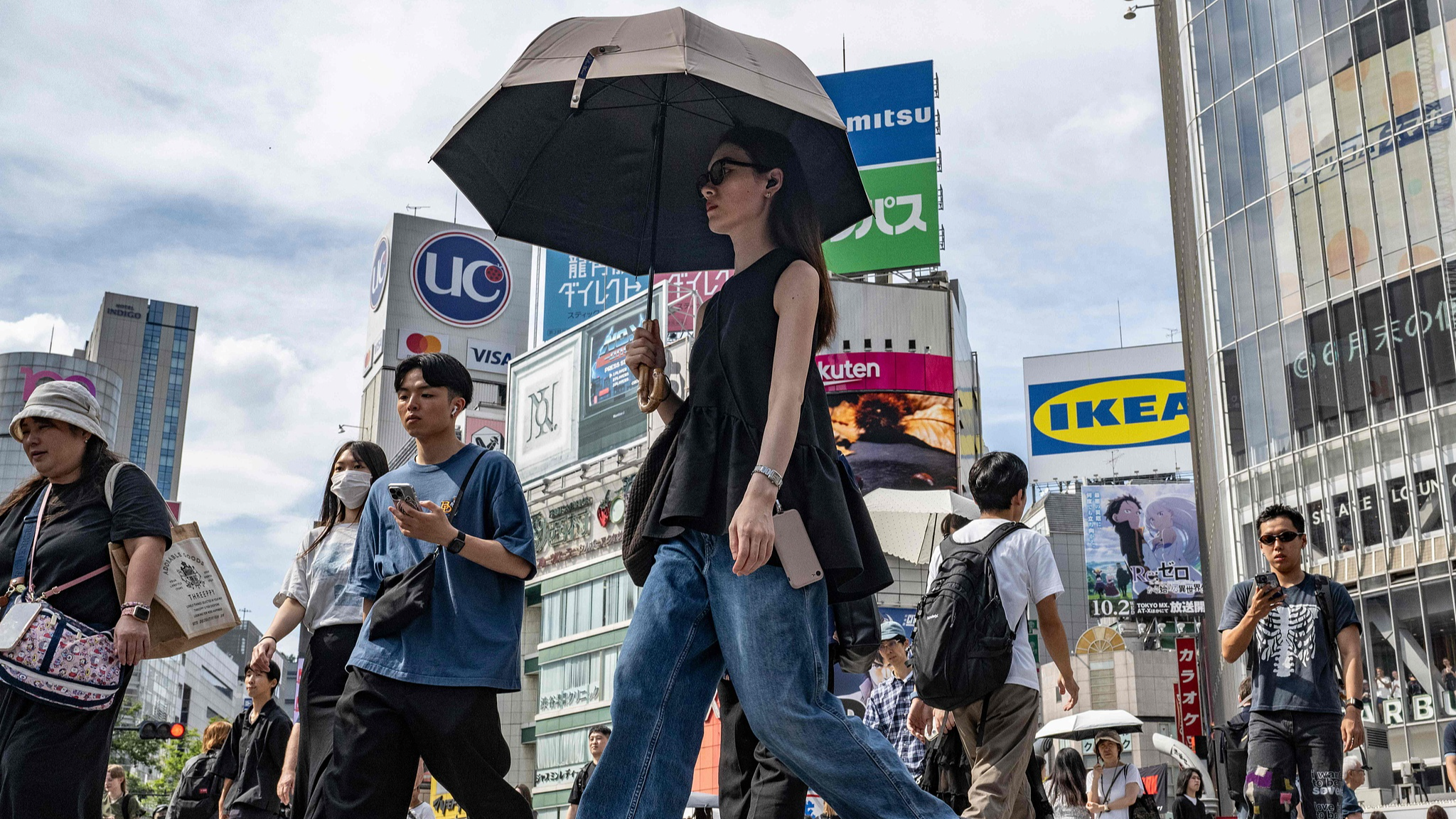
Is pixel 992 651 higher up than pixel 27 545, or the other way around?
pixel 27 545

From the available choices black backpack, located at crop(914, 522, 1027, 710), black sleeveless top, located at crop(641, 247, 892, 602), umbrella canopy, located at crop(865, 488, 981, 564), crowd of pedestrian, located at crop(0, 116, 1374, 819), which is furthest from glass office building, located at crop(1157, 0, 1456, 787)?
black sleeveless top, located at crop(641, 247, 892, 602)

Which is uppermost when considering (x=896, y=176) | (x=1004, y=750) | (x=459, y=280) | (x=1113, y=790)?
(x=459, y=280)

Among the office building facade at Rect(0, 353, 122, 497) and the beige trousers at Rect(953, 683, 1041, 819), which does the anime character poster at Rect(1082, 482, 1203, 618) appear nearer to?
the beige trousers at Rect(953, 683, 1041, 819)

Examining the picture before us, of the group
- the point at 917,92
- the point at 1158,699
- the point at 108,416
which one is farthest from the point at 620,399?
the point at 108,416

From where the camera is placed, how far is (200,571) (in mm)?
4352

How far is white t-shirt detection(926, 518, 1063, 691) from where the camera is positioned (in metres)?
4.63

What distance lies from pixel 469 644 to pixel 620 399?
51536 millimetres

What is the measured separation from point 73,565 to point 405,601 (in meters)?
1.27

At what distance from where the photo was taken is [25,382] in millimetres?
124438

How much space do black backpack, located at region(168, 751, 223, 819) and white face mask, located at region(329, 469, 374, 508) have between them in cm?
261

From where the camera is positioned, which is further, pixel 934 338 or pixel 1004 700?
pixel 934 338

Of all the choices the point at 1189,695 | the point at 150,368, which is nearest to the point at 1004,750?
the point at 1189,695

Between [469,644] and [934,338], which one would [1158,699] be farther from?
[469,644]

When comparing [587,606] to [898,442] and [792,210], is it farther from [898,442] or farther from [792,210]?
[792,210]
